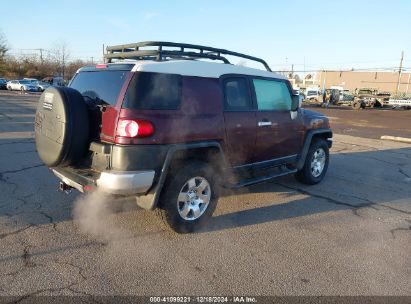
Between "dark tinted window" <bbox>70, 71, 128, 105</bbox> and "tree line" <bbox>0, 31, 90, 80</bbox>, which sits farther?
"tree line" <bbox>0, 31, 90, 80</bbox>

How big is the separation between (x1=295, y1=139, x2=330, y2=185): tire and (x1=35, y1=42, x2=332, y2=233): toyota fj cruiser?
144 cm

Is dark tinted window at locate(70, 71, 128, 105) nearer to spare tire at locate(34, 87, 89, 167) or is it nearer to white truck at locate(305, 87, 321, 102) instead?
spare tire at locate(34, 87, 89, 167)

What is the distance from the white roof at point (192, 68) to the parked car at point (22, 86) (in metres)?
41.1

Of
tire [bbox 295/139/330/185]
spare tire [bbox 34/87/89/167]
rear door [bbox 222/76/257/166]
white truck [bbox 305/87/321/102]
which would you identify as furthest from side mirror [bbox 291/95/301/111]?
white truck [bbox 305/87/321/102]

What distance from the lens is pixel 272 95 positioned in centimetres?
518

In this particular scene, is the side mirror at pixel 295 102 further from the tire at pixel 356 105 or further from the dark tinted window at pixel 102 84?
the tire at pixel 356 105

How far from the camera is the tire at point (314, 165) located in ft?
19.8

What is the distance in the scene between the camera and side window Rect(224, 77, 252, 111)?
171 inches

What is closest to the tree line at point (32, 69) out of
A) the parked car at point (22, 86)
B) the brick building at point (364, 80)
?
the parked car at point (22, 86)

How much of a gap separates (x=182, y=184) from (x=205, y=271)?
988 mm

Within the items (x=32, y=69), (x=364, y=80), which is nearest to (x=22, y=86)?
(x=32, y=69)

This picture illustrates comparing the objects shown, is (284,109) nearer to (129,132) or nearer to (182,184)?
(182,184)

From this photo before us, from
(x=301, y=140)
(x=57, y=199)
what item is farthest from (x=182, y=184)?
(x=301, y=140)

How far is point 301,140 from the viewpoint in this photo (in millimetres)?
5742
